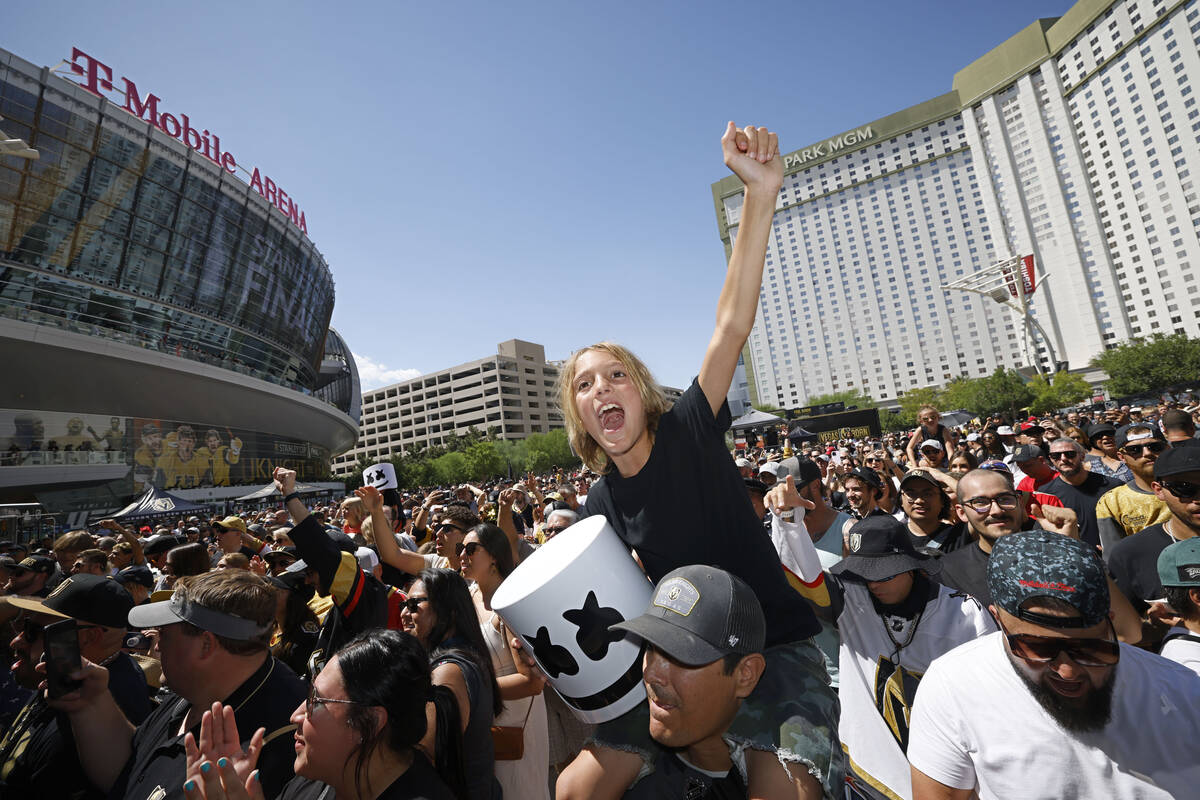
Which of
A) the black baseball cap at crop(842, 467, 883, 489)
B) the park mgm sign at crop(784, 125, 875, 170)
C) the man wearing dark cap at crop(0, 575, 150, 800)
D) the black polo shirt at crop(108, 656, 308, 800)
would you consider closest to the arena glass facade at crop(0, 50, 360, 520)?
the man wearing dark cap at crop(0, 575, 150, 800)

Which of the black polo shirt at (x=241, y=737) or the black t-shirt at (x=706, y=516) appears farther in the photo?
the black polo shirt at (x=241, y=737)

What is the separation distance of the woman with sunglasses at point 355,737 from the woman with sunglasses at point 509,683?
28.1 inches

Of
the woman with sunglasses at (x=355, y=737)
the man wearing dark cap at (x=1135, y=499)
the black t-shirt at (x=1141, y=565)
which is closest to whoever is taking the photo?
the woman with sunglasses at (x=355, y=737)

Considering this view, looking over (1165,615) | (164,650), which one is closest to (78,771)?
(164,650)

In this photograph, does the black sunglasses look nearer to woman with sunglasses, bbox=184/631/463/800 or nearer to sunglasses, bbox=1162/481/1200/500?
sunglasses, bbox=1162/481/1200/500

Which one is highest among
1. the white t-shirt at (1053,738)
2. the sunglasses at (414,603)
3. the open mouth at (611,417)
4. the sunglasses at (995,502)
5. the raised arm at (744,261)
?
the raised arm at (744,261)

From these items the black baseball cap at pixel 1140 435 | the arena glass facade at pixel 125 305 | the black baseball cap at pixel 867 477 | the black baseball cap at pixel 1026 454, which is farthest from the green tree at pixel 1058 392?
the arena glass facade at pixel 125 305

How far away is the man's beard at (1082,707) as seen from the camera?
1784 millimetres

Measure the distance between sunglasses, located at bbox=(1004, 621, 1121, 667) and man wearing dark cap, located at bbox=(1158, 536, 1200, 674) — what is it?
0.68 m

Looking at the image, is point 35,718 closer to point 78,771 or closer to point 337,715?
point 78,771

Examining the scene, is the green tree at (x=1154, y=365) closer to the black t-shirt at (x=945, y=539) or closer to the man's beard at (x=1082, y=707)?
the black t-shirt at (x=945, y=539)

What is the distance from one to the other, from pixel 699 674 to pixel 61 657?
305 cm

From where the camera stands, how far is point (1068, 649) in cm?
181

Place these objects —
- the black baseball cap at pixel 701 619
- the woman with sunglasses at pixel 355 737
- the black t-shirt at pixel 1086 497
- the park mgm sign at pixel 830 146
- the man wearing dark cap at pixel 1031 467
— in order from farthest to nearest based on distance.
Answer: the park mgm sign at pixel 830 146, the man wearing dark cap at pixel 1031 467, the black t-shirt at pixel 1086 497, the woman with sunglasses at pixel 355 737, the black baseball cap at pixel 701 619
